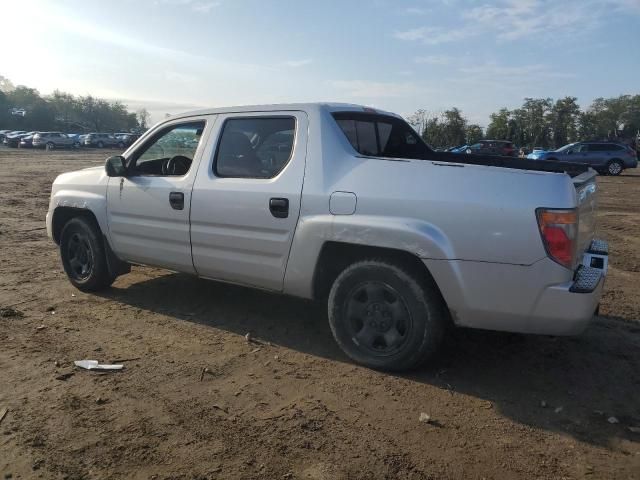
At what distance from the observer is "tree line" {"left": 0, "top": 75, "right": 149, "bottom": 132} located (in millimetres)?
84312

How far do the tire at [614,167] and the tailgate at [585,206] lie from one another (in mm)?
26624

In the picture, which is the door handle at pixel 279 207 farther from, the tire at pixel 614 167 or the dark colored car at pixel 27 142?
the dark colored car at pixel 27 142

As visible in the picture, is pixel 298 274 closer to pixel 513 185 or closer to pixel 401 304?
pixel 401 304

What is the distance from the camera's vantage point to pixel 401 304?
3.78 m

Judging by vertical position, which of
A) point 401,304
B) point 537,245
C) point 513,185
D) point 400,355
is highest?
point 513,185

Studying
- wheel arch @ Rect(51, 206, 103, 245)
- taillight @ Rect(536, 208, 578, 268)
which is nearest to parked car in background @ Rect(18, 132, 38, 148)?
wheel arch @ Rect(51, 206, 103, 245)

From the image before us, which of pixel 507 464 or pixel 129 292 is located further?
pixel 129 292

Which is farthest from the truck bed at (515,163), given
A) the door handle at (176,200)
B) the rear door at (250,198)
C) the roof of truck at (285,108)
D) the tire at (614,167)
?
the tire at (614,167)

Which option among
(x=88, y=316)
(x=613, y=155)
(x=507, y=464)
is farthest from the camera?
(x=613, y=155)

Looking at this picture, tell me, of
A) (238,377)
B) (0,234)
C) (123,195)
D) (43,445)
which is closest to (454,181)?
(238,377)

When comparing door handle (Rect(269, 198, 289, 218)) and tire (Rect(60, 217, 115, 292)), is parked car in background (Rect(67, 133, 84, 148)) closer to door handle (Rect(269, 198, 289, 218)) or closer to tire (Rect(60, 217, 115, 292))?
tire (Rect(60, 217, 115, 292))

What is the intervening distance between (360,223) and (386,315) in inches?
26.7

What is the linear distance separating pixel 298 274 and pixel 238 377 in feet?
2.83

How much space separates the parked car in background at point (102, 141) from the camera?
181ft
